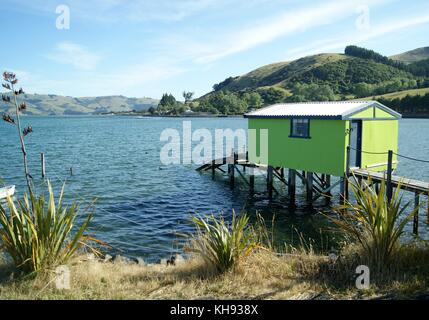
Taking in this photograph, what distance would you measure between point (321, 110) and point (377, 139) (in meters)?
2.92

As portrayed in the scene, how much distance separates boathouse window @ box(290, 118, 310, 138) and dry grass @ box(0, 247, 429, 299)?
39.3 ft

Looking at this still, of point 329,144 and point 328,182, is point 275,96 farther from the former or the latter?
point 329,144

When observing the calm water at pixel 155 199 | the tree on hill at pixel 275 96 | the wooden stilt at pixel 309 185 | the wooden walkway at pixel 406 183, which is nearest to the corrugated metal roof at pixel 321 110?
the wooden walkway at pixel 406 183

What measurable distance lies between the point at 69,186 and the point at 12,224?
21378mm

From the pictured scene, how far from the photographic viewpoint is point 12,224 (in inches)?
286

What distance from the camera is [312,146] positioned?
63.2 feet

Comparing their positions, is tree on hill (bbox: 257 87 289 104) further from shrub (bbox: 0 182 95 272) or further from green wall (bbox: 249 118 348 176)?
shrub (bbox: 0 182 95 272)

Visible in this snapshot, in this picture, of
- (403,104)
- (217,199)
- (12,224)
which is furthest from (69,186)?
(403,104)

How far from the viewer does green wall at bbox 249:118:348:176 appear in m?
17.9

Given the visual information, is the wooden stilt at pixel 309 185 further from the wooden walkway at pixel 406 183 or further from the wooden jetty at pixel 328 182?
the wooden walkway at pixel 406 183

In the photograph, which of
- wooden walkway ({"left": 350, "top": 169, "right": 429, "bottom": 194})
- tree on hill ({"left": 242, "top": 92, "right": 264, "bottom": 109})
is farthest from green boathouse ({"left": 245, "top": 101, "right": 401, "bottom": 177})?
tree on hill ({"left": 242, "top": 92, "right": 264, "bottom": 109})

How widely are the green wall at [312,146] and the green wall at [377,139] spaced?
4.52 feet

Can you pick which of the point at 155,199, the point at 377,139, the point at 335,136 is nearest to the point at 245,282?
the point at 335,136
